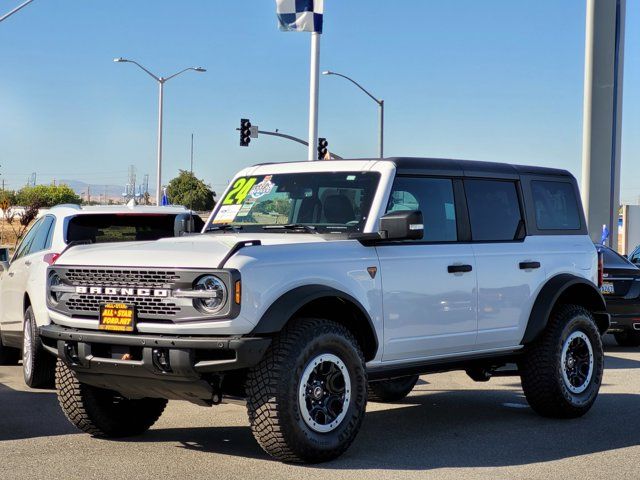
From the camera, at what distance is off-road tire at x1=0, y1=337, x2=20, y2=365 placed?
12.5 m

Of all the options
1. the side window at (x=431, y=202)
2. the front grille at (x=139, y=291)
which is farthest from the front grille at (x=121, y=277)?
the side window at (x=431, y=202)

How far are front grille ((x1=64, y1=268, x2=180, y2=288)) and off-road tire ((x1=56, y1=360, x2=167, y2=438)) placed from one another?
668 mm

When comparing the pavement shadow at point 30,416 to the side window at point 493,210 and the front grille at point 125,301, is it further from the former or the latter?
the side window at point 493,210

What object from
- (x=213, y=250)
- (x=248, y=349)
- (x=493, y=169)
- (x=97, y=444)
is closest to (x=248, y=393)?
(x=248, y=349)

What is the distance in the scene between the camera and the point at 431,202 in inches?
329

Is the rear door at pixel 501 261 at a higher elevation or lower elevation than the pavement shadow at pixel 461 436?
higher

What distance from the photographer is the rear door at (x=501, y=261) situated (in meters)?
8.45

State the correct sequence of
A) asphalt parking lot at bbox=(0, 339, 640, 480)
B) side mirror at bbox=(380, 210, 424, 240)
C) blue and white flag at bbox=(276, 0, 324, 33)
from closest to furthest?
1. asphalt parking lot at bbox=(0, 339, 640, 480)
2. side mirror at bbox=(380, 210, 424, 240)
3. blue and white flag at bbox=(276, 0, 324, 33)

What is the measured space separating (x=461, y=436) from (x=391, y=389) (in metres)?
1.73

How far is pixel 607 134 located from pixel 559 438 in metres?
25.3

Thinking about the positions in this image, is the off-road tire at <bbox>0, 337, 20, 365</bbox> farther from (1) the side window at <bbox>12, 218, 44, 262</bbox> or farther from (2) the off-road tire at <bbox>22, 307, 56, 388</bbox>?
(2) the off-road tire at <bbox>22, 307, 56, 388</bbox>

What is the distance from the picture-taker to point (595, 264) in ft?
31.9

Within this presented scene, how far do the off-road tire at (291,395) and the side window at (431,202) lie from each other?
142 centimetres

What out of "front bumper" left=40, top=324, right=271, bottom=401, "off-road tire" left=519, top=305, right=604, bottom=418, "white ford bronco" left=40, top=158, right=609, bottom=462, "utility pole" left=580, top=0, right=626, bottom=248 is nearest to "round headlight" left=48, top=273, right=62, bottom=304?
"white ford bronco" left=40, top=158, right=609, bottom=462
